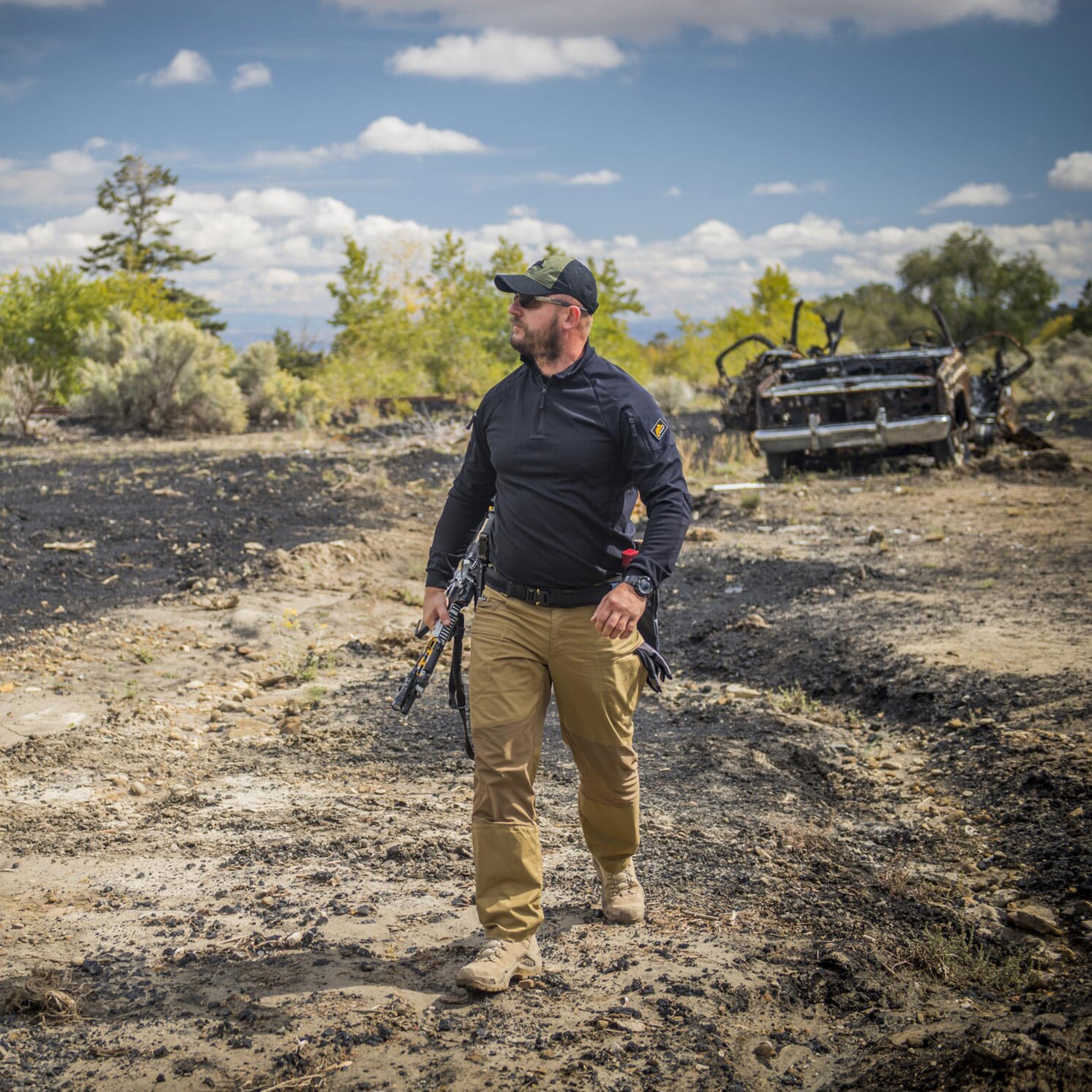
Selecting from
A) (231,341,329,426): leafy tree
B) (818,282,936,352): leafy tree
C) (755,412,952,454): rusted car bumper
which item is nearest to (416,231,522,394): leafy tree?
(231,341,329,426): leafy tree

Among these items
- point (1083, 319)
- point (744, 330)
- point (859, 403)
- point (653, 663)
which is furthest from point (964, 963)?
point (1083, 319)

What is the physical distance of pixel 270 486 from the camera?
12352 millimetres

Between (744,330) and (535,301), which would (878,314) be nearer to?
(744,330)

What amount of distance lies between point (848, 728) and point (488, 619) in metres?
2.94

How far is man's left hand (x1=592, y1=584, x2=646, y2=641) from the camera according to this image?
316 centimetres

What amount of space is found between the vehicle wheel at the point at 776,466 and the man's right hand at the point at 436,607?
1110 centimetres

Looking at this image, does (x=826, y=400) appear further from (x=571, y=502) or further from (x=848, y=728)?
(x=571, y=502)

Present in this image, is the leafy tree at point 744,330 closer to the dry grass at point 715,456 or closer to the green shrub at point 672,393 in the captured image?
the green shrub at point 672,393

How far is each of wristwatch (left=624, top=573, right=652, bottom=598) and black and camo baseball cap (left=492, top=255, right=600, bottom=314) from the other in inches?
31.4

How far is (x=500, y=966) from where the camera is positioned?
3.11m

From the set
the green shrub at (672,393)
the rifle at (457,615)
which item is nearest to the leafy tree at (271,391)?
the green shrub at (672,393)

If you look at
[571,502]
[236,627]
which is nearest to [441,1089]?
[571,502]

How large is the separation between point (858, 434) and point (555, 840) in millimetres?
9996

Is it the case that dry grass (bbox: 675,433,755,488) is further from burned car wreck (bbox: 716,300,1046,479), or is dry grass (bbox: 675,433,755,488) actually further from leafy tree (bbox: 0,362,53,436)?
leafy tree (bbox: 0,362,53,436)
